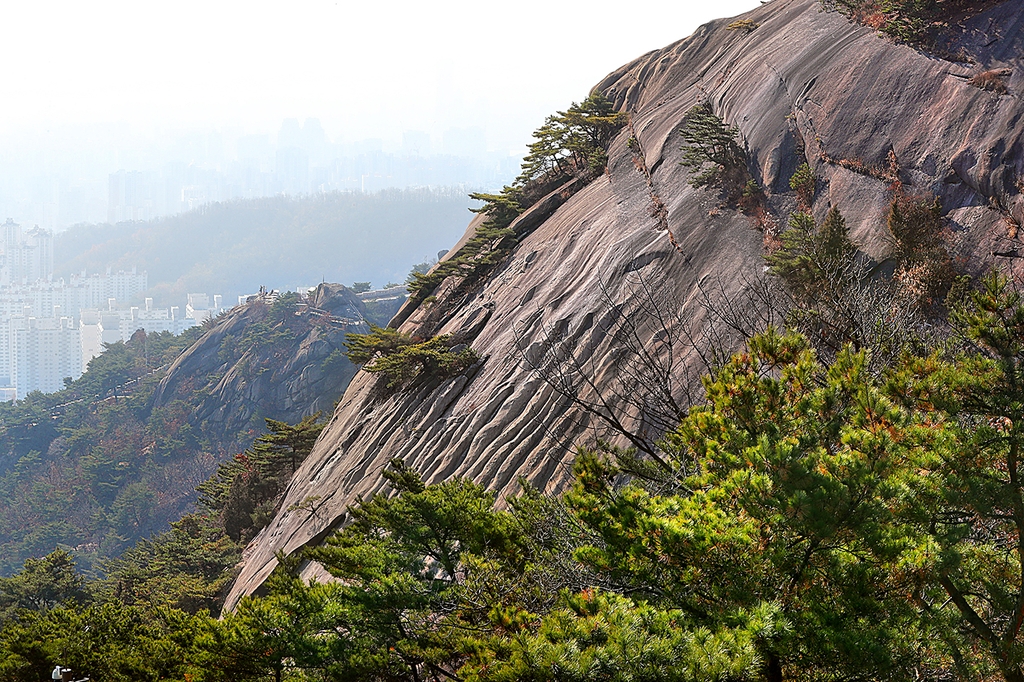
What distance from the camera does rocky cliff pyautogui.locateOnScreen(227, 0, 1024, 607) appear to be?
12523 millimetres

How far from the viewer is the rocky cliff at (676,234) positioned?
12523mm

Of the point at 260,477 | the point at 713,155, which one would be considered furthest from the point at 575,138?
the point at 260,477

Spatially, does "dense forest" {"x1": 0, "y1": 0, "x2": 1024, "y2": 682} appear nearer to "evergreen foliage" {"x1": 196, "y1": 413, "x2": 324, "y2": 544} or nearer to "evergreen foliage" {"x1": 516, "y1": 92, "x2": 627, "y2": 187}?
"evergreen foliage" {"x1": 516, "y1": 92, "x2": 627, "y2": 187}

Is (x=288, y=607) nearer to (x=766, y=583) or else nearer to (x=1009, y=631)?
(x=766, y=583)

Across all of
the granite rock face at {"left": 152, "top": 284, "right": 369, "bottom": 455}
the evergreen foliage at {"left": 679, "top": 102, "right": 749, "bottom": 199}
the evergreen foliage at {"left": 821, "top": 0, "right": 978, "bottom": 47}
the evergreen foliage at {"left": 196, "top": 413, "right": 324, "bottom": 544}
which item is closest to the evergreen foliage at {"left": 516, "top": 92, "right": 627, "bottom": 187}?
the evergreen foliage at {"left": 679, "top": 102, "right": 749, "bottom": 199}

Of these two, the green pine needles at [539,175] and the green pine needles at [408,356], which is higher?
the green pine needles at [539,175]

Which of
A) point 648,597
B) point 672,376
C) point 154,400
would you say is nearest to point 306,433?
point 672,376

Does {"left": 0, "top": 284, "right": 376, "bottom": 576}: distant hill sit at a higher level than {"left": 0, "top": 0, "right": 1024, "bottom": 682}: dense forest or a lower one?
lower

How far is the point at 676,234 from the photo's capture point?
15.8 m

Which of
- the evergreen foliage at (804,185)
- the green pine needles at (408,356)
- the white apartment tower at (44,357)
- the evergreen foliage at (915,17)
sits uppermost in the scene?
the evergreen foliage at (915,17)

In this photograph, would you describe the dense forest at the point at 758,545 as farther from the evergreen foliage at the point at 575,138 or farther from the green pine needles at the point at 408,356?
the evergreen foliage at the point at 575,138

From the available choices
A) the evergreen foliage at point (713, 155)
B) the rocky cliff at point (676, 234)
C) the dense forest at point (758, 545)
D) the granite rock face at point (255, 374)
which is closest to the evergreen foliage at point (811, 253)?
the dense forest at point (758, 545)

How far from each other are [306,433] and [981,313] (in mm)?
24444

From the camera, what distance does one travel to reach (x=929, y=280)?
1162cm
